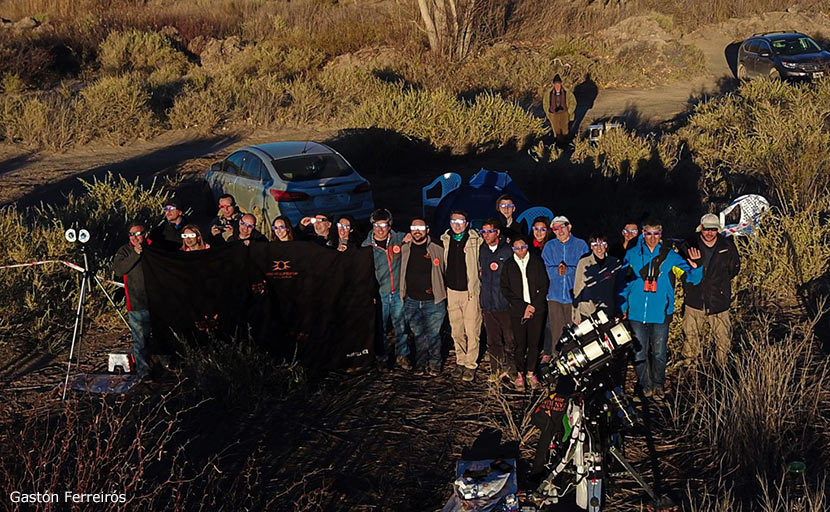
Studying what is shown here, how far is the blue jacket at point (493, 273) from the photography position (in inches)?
323

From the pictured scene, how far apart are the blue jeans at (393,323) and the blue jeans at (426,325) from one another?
0.26 ft

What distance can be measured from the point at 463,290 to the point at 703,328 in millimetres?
2286

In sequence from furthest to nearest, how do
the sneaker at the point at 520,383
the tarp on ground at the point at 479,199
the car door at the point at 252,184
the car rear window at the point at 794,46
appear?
the car rear window at the point at 794,46 < the car door at the point at 252,184 < the tarp on ground at the point at 479,199 < the sneaker at the point at 520,383

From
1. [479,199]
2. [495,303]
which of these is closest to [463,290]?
[495,303]

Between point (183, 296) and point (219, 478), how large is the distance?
241 centimetres

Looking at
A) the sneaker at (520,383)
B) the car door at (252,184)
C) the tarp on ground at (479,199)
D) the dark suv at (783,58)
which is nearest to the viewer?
the sneaker at (520,383)

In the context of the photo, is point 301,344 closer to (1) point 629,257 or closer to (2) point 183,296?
(2) point 183,296

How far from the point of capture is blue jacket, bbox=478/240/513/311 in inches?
323

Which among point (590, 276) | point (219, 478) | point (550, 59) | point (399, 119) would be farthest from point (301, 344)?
A: point (550, 59)

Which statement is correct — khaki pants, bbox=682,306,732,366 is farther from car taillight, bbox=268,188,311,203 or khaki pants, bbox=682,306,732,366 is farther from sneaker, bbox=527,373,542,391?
car taillight, bbox=268,188,311,203

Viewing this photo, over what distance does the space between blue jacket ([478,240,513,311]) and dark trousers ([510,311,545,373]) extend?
0.21m

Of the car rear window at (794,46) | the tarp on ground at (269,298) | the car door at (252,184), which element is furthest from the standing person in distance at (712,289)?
the car rear window at (794,46)

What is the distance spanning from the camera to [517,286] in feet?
26.4

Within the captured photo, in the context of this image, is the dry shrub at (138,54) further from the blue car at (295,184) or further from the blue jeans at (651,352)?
the blue jeans at (651,352)
